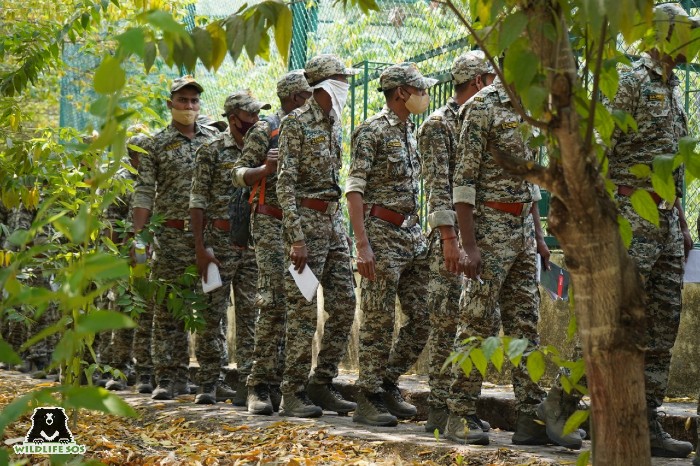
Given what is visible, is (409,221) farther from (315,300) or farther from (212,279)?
(212,279)

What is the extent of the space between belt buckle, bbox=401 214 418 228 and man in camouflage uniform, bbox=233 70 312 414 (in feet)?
3.29

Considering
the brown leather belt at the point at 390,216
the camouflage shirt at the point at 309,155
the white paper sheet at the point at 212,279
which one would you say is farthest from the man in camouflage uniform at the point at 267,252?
the brown leather belt at the point at 390,216

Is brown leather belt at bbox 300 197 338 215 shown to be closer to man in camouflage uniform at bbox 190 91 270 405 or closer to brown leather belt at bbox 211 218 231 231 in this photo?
man in camouflage uniform at bbox 190 91 270 405

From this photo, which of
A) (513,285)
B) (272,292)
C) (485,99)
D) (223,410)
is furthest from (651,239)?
(223,410)

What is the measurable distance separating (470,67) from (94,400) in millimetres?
4958

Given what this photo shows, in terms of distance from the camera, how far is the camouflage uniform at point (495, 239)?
6.03 m

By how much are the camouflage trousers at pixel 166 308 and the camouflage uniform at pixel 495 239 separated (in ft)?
12.1

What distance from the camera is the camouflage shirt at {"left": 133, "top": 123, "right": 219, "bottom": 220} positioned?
30.8ft

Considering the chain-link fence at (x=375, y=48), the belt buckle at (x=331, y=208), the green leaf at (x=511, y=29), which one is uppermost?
the chain-link fence at (x=375, y=48)

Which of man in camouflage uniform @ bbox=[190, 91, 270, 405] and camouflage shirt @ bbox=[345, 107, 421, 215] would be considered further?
man in camouflage uniform @ bbox=[190, 91, 270, 405]

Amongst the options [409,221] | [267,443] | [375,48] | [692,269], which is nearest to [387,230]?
[409,221]

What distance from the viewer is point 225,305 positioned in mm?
8992

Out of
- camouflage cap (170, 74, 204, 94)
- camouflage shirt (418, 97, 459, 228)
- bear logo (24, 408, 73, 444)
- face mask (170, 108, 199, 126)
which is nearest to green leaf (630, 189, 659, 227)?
bear logo (24, 408, 73, 444)

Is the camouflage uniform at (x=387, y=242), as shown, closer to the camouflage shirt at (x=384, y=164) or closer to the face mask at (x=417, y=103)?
the camouflage shirt at (x=384, y=164)
